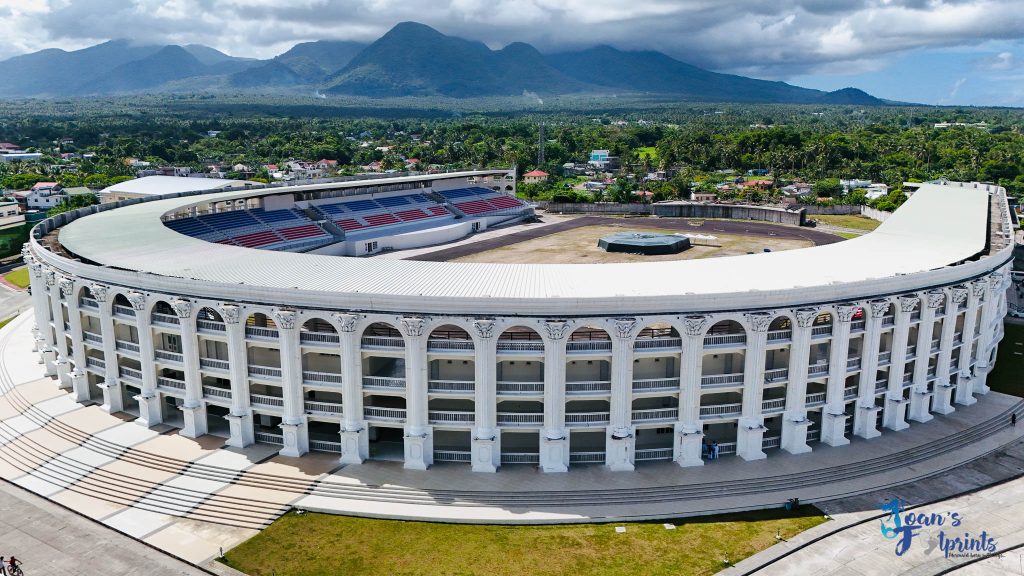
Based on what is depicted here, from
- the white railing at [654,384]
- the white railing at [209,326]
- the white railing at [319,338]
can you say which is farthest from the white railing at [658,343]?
the white railing at [209,326]

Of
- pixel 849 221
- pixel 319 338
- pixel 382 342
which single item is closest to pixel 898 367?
pixel 382 342

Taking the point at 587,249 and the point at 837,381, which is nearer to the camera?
the point at 837,381

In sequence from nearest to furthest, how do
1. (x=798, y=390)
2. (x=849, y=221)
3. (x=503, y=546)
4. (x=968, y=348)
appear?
(x=503, y=546) → (x=798, y=390) → (x=968, y=348) → (x=849, y=221)

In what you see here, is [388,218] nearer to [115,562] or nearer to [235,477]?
[235,477]

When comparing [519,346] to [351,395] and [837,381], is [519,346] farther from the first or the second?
[837,381]

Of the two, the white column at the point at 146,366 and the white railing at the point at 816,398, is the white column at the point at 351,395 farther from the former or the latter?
the white railing at the point at 816,398

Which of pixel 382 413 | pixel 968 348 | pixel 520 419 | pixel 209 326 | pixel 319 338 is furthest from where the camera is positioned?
pixel 968 348
